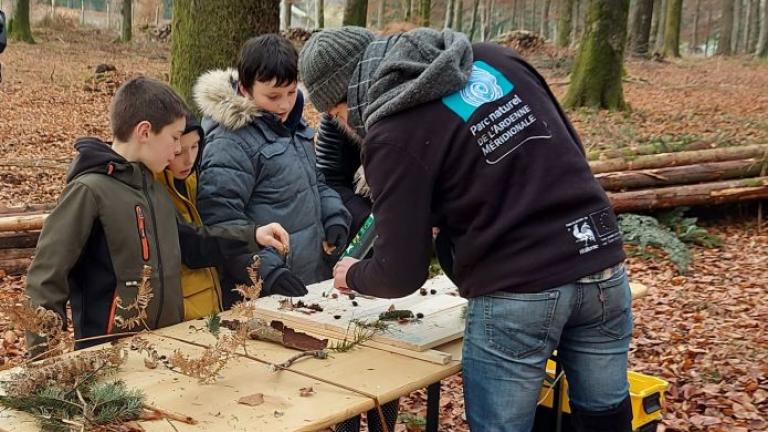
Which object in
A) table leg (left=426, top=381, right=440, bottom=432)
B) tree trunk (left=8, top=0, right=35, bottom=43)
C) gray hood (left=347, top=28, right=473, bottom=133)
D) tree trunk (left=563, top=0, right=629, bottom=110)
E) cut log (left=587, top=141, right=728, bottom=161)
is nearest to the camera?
gray hood (left=347, top=28, right=473, bottom=133)

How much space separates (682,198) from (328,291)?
17.7ft

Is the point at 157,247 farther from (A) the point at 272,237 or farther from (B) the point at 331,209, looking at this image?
(B) the point at 331,209

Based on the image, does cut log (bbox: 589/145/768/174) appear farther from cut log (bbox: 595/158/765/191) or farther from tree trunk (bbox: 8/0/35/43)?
tree trunk (bbox: 8/0/35/43)

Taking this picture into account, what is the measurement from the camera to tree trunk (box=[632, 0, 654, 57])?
2047 cm

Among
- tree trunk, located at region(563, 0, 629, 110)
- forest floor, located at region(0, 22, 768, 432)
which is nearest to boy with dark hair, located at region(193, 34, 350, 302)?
forest floor, located at region(0, 22, 768, 432)

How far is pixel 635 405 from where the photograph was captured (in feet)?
9.38

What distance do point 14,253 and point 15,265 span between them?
93 millimetres

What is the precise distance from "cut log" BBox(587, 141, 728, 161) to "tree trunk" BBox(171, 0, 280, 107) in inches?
170

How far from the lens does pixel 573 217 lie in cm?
221

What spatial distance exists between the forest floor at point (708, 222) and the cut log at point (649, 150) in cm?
20

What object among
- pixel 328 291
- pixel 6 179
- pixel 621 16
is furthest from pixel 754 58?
pixel 328 291

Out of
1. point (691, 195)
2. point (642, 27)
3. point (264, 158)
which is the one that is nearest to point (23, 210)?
point (264, 158)

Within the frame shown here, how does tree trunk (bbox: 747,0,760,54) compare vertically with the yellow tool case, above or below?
above

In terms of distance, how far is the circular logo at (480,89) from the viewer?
218 centimetres
